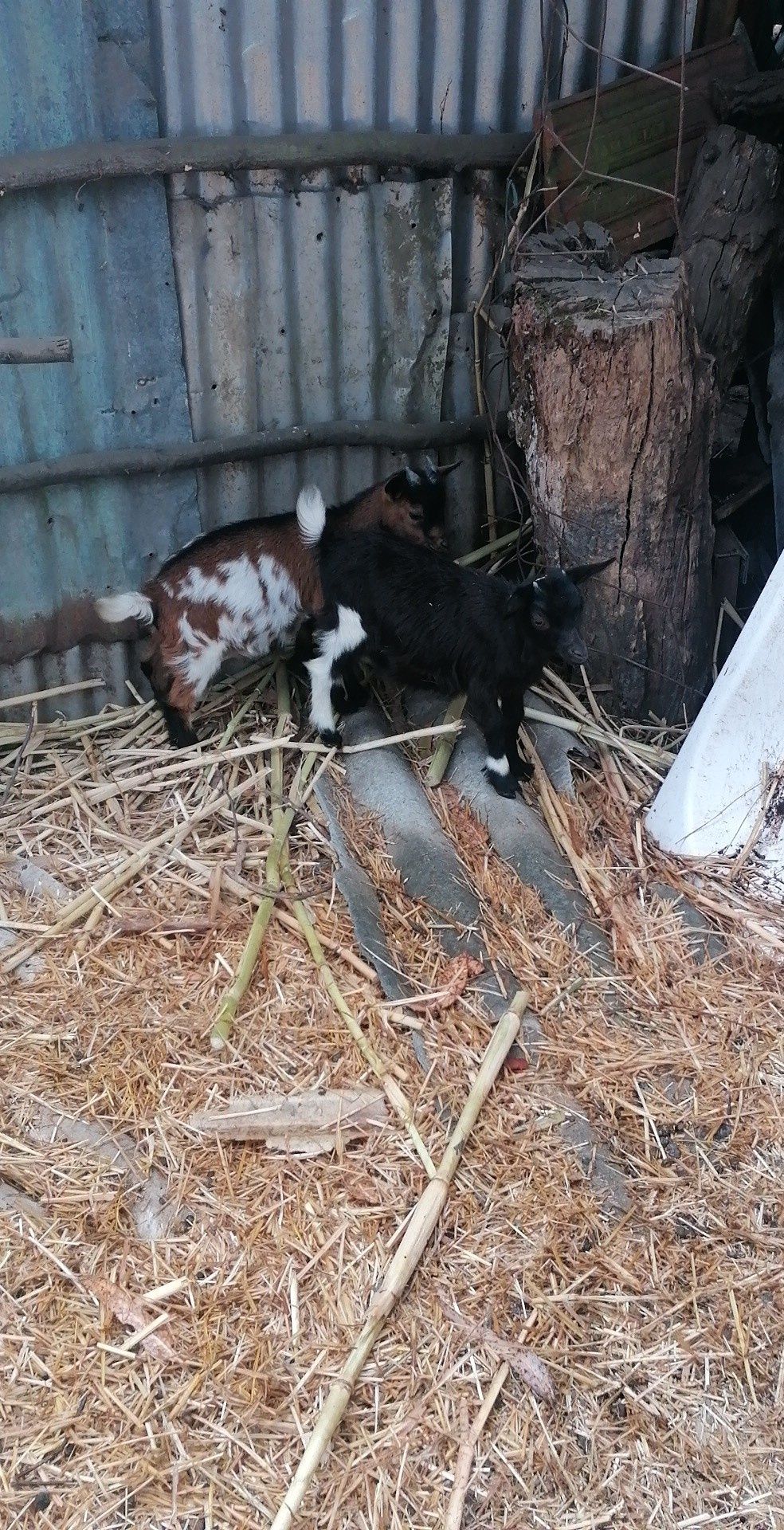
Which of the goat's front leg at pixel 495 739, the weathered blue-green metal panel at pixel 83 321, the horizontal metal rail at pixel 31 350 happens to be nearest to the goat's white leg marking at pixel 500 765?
the goat's front leg at pixel 495 739

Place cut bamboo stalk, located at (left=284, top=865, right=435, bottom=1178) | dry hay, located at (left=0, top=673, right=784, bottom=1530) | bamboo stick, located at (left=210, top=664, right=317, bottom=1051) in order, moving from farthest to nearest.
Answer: bamboo stick, located at (left=210, top=664, right=317, bottom=1051) → cut bamboo stalk, located at (left=284, top=865, right=435, bottom=1178) → dry hay, located at (left=0, top=673, right=784, bottom=1530)

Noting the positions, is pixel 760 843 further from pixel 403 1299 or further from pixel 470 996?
pixel 403 1299

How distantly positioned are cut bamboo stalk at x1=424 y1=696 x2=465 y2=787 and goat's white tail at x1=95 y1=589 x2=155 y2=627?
1183mm

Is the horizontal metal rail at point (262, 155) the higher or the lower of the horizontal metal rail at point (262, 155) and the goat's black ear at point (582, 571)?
the higher

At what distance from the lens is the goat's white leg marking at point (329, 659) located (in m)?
4.74

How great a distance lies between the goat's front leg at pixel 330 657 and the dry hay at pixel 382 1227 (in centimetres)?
66

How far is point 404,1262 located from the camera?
9.75ft

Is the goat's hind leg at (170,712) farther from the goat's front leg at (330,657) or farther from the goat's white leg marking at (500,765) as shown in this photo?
the goat's white leg marking at (500,765)

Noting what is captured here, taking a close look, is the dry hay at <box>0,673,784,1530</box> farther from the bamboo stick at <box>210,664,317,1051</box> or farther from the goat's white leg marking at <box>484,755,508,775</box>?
the goat's white leg marking at <box>484,755,508,775</box>

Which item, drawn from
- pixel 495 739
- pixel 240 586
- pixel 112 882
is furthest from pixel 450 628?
pixel 112 882

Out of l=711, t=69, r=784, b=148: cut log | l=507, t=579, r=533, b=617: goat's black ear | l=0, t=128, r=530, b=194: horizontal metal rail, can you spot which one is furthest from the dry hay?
l=711, t=69, r=784, b=148: cut log

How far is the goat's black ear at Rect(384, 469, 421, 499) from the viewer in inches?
188

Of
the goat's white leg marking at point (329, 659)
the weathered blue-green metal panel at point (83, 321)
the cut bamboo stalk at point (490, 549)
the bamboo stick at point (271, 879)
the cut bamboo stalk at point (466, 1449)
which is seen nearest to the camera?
the cut bamboo stalk at point (466, 1449)

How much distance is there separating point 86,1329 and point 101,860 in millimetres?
1746
